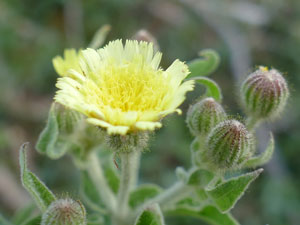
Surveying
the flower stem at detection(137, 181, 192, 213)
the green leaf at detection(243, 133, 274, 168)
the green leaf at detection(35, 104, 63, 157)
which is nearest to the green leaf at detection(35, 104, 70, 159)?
the green leaf at detection(35, 104, 63, 157)

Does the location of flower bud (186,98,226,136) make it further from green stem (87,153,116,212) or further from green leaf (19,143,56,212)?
green leaf (19,143,56,212)


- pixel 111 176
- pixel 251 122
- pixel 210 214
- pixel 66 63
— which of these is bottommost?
pixel 210 214

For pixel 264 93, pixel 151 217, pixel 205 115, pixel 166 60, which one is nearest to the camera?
pixel 151 217

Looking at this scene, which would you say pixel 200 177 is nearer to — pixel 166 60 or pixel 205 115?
pixel 205 115

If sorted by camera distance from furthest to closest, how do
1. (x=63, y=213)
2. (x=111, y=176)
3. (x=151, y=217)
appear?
(x=111, y=176), (x=151, y=217), (x=63, y=213)

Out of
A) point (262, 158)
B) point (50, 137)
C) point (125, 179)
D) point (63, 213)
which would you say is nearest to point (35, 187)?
point (63, 213)

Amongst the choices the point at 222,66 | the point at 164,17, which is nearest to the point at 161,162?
→ the point at 222,66
